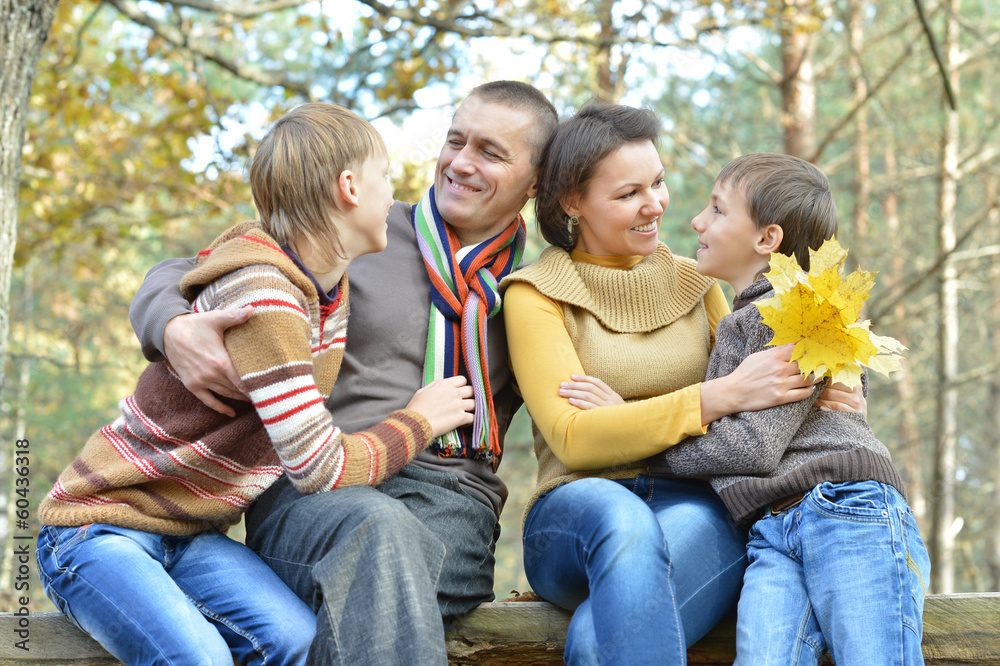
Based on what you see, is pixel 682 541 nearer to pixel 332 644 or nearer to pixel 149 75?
pixel 332 644

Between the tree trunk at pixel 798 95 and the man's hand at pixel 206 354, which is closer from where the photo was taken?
the man's hand at pixel 206 354

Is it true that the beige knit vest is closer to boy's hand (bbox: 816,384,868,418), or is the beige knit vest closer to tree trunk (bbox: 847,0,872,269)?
boy's hand (bbox: 816,384,868,418)

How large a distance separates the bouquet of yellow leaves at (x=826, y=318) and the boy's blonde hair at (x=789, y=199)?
289 millimetres

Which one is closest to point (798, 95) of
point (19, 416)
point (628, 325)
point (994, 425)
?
point (628, 325)

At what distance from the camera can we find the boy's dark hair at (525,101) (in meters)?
2.54

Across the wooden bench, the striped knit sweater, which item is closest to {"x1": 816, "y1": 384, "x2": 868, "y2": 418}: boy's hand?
the wooden bench

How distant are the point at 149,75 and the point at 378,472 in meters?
5.05

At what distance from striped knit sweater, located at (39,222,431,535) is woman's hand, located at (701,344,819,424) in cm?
69

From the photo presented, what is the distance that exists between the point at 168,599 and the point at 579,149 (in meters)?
1.53

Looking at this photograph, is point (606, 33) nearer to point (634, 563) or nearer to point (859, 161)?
point (859, 161)

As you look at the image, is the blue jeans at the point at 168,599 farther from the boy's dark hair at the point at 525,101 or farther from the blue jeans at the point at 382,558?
the boy's dark hair at the point at 525,101

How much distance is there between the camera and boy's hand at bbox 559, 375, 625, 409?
213cm

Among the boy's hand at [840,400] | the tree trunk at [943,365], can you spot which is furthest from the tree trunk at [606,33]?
the boy's hand at [840,400]

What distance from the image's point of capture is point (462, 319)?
2305mm
